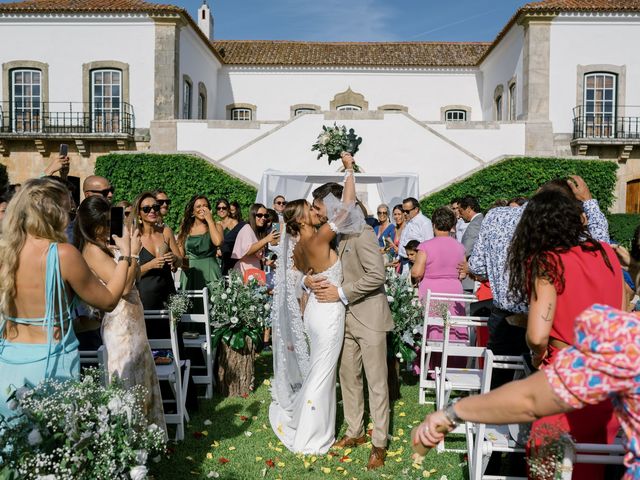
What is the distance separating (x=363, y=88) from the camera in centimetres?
2859

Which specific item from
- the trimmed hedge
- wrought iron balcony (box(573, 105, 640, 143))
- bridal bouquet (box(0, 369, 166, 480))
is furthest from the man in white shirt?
wrought iron balcony (box(573, 105, 640, 143))

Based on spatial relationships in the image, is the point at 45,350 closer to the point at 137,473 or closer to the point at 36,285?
the point at 36,285

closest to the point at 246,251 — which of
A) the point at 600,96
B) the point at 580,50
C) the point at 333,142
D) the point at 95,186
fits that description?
the point at 95,186

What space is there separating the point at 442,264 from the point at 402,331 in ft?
2.68

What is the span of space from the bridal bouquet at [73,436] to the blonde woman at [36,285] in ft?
1.26

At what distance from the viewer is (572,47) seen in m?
22.8

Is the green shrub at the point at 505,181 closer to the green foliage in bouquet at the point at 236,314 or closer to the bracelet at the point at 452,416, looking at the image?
the green foliage in bouquet at the point at 236,314

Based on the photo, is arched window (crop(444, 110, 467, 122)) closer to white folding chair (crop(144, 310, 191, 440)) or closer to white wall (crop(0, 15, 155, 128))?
white wall (crop(0, 15, 155, 128))

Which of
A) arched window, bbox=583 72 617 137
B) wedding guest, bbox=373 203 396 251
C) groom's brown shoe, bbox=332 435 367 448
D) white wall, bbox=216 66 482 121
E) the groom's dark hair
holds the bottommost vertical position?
groom's brown shoe, bbox=332 435 367 448

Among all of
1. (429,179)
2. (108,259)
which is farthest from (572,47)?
(108,259)

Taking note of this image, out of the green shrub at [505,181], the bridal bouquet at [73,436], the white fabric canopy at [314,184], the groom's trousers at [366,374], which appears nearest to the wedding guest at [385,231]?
the white fabric canopy at [314,184]

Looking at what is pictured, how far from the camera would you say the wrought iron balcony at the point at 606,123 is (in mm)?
22547

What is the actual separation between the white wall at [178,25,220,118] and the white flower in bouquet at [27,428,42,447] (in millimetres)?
22976

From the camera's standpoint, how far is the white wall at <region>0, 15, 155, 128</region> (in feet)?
77.5
